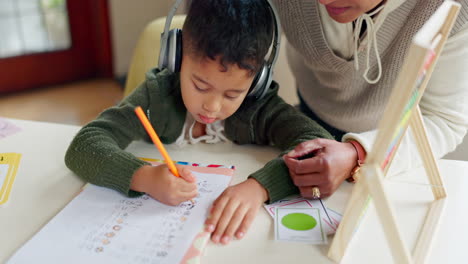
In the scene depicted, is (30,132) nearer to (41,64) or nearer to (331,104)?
(331,104)

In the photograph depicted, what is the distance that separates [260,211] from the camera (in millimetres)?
792

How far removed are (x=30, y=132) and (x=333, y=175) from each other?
725 mm

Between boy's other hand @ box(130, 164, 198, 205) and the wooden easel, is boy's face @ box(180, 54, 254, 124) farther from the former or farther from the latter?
the wooden easel

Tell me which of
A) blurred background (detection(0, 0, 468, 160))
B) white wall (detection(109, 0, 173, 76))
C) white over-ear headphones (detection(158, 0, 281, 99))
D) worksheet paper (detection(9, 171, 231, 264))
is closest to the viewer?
worksheet paper (detection(9, 171, 231, 264))

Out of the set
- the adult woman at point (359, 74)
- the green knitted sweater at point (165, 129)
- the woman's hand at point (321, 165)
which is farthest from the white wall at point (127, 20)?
the woman's hand at point (321, 165)

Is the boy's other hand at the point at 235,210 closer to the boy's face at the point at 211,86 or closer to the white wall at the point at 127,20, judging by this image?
the boy's face at the point at 211,86

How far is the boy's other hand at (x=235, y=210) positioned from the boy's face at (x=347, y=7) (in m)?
0.39

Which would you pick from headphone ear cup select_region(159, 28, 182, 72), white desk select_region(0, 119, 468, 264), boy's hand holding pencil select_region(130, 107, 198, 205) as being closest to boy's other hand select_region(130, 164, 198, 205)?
boy's hand holding pencil select_region(130, 107, 198, 205)

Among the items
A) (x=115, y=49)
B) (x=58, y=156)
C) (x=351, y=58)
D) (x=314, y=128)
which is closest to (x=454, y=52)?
(x=351, y=58)

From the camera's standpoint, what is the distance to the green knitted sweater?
2.77 ft

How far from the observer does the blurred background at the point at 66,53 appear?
282 cm

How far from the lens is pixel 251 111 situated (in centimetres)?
102

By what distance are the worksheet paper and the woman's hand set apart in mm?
155

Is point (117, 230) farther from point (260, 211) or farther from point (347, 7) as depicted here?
point (347, 7)
